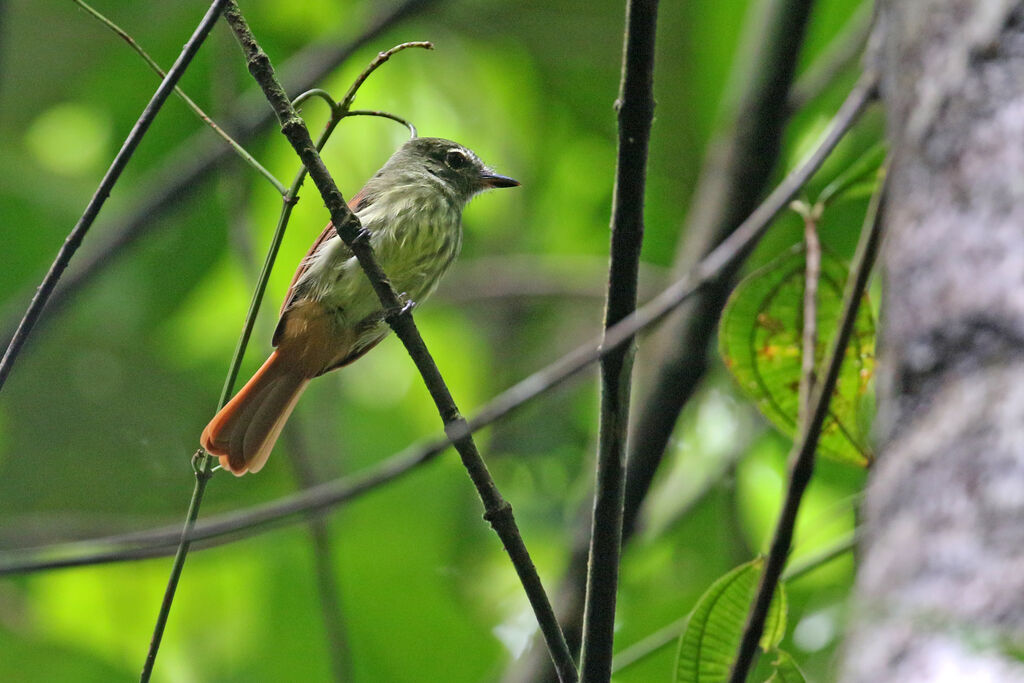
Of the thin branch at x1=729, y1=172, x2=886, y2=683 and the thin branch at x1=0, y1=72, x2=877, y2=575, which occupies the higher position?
the thin branch at x1=0, y1=72, x2=877, y2=575

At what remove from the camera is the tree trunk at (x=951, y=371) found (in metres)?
1.20

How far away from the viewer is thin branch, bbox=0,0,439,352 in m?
3.95

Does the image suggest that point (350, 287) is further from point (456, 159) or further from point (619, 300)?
point (619, 300)

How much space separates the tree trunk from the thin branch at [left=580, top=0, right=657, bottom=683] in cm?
34

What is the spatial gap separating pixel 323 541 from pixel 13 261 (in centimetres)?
253

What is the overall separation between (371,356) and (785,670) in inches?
165

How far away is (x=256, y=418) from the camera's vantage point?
2.68 m

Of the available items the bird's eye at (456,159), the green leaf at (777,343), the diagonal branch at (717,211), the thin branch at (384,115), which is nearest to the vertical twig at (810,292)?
the green leaf at (777,343)

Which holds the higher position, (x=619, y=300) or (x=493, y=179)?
(x=493, y=179)

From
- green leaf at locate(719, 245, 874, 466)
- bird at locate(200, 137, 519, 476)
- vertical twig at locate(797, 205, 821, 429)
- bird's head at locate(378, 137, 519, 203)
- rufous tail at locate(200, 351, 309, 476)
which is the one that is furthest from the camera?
bird's head at locate(378, 137, 519, 203)

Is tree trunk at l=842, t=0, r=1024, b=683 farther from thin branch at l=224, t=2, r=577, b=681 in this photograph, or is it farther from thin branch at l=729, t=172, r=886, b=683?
thin branch at l=224, t=2, r=577, b=681

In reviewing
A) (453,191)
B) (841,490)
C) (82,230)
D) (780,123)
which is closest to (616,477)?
(82,230)

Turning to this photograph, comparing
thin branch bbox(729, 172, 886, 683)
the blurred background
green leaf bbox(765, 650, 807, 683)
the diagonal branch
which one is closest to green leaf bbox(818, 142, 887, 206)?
thin branch bbox(729, 172, 886, 683)

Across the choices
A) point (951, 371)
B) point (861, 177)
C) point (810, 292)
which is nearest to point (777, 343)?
point (810, 292)
